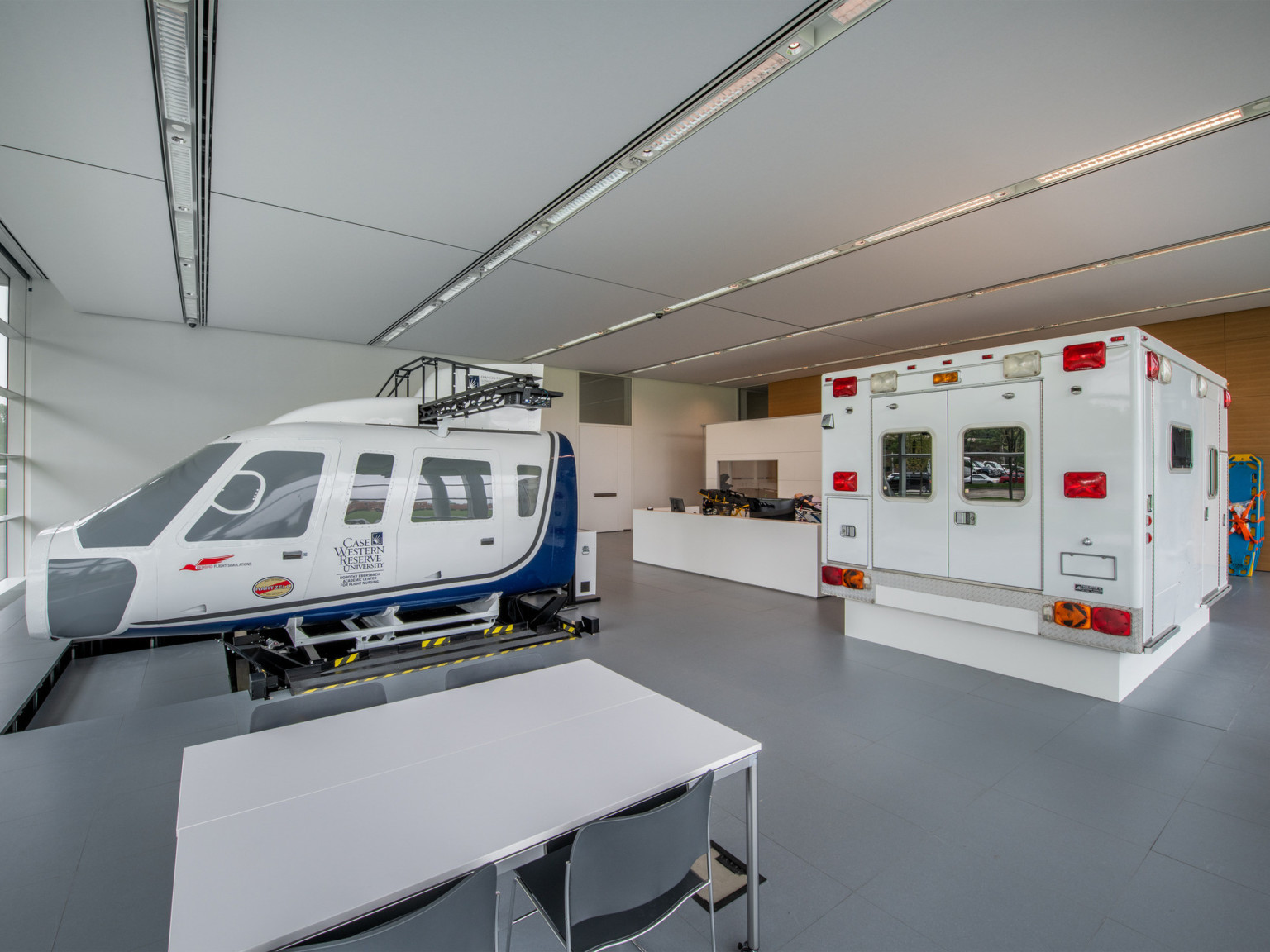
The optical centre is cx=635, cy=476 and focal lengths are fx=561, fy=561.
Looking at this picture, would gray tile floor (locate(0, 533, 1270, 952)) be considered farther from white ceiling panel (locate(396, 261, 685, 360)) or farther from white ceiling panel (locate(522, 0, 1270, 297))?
white ceiling panel (locate(396, 261, 685, 360))

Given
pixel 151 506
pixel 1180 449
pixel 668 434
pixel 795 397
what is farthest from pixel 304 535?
pixel 795 397

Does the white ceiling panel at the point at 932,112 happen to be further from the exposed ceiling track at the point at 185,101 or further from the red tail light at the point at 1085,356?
the exposed ceiling track at the point at 185,101

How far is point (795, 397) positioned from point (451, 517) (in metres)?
11.9

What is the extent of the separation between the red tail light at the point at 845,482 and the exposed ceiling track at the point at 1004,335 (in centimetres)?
619

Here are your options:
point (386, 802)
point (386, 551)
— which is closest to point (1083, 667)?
point (386, 802)

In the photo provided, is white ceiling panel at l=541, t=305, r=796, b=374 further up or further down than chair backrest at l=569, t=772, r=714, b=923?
further up

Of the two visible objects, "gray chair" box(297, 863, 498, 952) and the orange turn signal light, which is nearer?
"gray chair" box(297, 863, 498, 952)

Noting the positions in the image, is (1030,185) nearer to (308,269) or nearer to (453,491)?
(453,491)

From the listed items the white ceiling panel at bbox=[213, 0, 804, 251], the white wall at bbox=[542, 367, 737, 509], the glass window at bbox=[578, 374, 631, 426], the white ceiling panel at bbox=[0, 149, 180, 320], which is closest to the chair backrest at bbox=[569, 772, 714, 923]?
the white ceiling panel at bbox=[213, 0, 804, 251]

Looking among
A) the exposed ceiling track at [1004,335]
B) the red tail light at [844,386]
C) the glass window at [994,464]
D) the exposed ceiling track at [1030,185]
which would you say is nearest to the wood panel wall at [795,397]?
the exposed ceiling track at [1004,335]

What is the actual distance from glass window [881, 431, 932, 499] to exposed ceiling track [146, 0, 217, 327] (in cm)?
495

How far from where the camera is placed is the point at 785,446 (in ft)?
38.4

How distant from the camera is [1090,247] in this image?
5.51 metres

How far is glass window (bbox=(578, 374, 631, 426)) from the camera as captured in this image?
43.2ft
